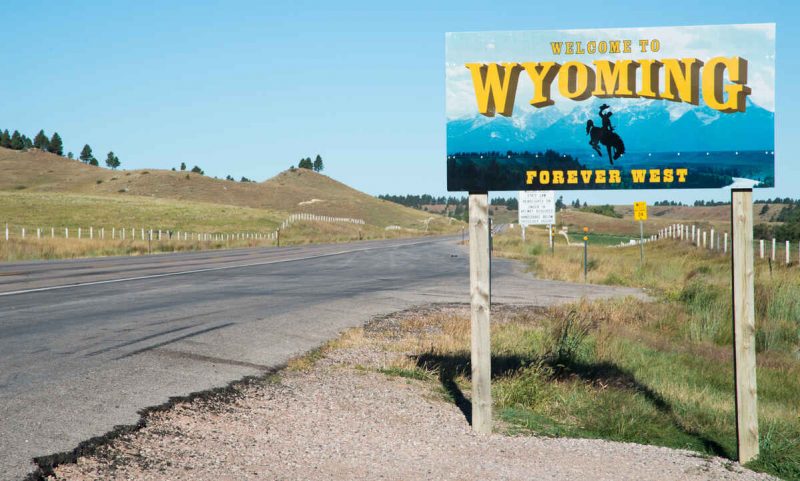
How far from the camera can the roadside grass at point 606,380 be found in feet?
25.4

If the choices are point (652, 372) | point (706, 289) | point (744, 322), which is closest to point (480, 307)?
point (744, 322)

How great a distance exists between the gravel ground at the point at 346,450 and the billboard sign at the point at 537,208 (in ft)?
84.0

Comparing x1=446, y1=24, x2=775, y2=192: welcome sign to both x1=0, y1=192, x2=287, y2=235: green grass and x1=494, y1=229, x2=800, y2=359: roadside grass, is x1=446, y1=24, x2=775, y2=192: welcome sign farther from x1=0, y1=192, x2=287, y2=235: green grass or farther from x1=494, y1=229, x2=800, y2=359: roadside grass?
x1=0, y1=192, x2=287, y2=235: green grass

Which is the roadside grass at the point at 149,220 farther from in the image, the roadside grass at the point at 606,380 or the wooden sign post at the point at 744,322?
the wooden sign post at the point at 744,322

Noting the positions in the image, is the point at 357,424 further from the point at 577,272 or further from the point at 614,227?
the point at 614,227

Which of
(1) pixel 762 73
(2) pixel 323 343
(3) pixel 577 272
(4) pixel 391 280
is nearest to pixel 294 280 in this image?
(4) pixel 391 280

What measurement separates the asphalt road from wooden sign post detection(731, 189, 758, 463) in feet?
16.2

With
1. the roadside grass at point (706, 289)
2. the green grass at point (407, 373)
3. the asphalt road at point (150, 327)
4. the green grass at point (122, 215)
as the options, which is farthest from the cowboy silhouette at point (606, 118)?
the green grass at point (122, 215)

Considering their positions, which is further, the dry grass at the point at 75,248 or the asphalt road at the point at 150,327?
the dry grass at the point at 75,248

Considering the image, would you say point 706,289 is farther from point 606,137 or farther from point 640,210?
point 640,210

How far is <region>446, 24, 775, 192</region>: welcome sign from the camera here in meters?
7.04

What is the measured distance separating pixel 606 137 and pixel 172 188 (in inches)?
6015

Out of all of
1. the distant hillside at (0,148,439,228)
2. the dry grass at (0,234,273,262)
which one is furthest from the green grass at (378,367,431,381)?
the distant hillside at (0,148,439,228)

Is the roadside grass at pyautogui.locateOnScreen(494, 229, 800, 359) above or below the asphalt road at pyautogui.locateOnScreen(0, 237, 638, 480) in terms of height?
below
